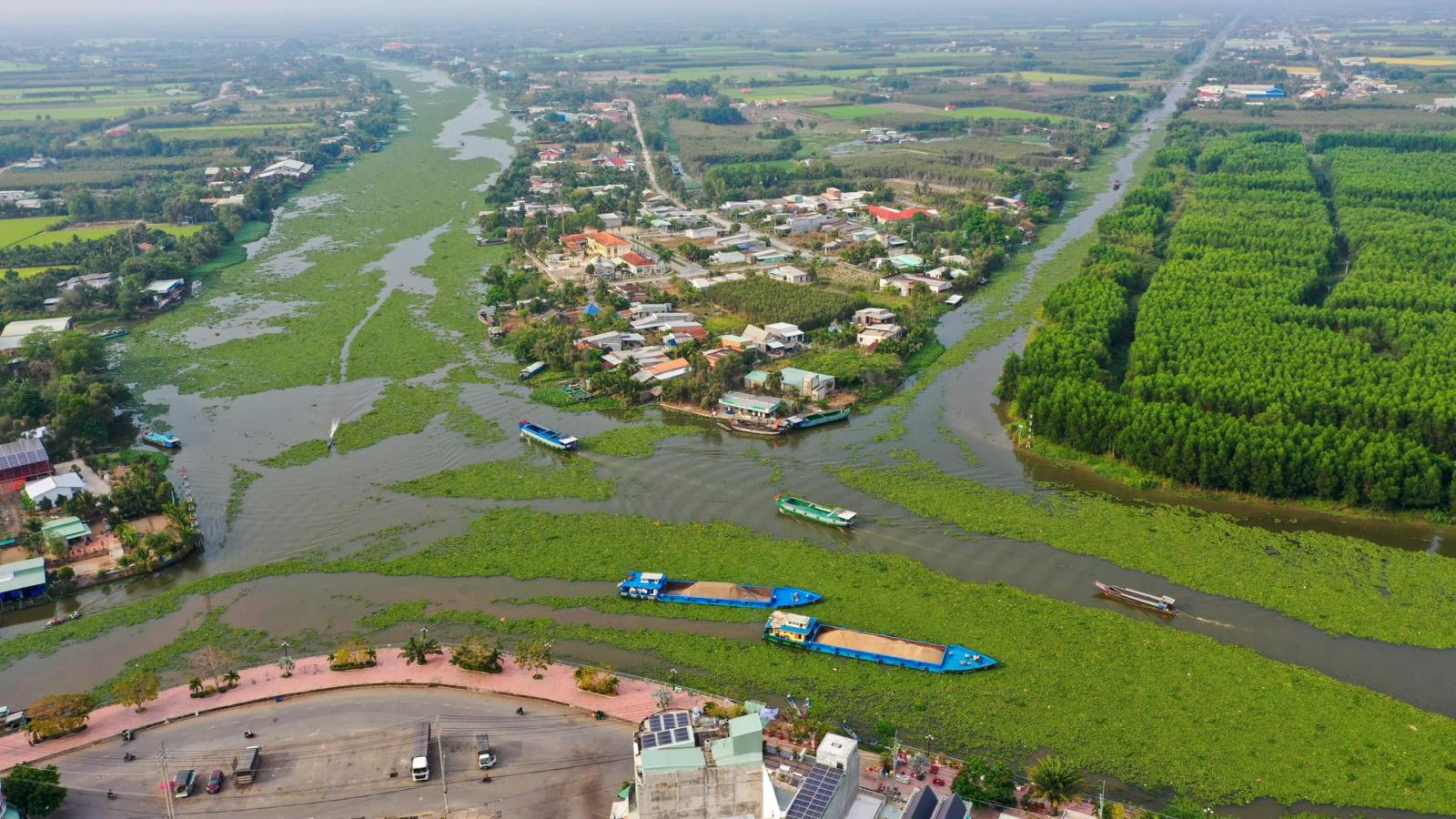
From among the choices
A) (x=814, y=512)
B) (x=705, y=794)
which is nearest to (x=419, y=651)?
(x=705, y=794)

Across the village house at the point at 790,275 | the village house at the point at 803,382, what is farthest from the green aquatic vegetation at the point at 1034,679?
the village house at the point at 790,275

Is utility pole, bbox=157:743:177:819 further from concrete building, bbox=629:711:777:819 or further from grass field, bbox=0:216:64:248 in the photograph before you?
grass field, bbox=0:216:64:248

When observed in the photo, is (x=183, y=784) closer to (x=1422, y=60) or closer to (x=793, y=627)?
(x=793, y=627)

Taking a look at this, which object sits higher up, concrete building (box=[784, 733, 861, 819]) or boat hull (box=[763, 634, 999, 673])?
concrete building (box=[784, 733, 861, 819])

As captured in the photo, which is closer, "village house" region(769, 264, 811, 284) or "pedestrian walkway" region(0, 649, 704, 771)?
"pedestrian walkway" region(0, 649, 704, 771)

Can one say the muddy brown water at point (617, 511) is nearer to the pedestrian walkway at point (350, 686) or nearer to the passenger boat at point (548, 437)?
the passenger boat at point (548, 437)

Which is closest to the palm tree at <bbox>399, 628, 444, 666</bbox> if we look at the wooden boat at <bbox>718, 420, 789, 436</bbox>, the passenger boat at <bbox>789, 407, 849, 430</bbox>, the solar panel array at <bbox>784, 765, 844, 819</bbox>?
the solar panel array at <bbox>784, 765, 844, 819</bbox>

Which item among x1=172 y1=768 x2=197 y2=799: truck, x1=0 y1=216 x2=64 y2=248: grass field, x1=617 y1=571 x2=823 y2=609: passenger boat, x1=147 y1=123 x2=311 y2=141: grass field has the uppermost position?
x1=147 y1=123 x2=311 y2=141: grass field
